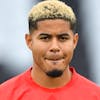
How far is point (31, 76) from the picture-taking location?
3123 millimetres

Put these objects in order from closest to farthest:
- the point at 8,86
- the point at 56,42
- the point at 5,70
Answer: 1. the point at 56,42
2. the point at 8,86
3. the point at 5,70

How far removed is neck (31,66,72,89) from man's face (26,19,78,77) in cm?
6

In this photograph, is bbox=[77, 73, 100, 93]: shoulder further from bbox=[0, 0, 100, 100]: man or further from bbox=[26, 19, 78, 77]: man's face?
bbox=[26, 19, 78, 77]: man's face

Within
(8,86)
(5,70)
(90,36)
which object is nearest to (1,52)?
(5,70)

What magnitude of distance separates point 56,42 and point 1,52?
4.36ft

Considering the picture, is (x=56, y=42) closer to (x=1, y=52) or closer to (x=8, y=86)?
(x=8, y=86)

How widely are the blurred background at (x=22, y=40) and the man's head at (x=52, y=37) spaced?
113cm

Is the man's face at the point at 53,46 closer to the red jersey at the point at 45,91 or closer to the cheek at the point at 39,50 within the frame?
the cheek at the point at 39,50

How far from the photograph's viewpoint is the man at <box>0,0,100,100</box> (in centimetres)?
296

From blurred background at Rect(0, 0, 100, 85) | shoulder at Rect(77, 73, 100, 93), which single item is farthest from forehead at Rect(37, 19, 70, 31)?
blurred background at Rect(0, 0, 100, 85)

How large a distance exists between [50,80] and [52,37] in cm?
20

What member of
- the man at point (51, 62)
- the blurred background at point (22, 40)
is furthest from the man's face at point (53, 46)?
the blurred background at point (22, 40)

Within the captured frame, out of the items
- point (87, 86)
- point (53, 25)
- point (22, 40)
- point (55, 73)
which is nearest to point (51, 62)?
point (55, 73)

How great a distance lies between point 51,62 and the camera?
295 centimetres
